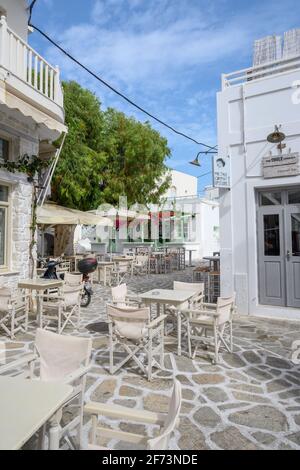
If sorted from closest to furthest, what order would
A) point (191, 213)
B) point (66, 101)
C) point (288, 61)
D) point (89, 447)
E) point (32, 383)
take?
point (89, 447) → point (32, 383) → point (288, 61) → point (66, 101) → point (191, 213)

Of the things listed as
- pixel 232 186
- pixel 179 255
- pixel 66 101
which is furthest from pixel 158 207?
pixel 232 186

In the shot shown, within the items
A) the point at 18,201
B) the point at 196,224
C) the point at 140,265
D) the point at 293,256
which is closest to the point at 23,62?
the point at 18,201

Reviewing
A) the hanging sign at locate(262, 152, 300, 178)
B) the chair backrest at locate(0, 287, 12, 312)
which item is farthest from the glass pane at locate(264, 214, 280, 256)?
the chair backrest at locate(0, 287, 12, 312)

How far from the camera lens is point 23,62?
7.52 meters

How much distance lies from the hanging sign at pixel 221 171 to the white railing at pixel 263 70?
196 centimetres

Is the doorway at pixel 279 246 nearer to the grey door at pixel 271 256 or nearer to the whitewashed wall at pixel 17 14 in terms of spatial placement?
the grey door at pixel 271 256

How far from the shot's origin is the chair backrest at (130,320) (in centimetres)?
434

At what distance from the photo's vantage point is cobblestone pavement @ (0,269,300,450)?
3.07m

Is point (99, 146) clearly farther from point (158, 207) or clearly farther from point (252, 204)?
point (252, 204)

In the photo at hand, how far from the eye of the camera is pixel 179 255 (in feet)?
56.5

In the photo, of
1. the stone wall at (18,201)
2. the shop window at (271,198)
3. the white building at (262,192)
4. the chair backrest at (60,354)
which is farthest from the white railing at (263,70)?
the chair backrest at (60,354)

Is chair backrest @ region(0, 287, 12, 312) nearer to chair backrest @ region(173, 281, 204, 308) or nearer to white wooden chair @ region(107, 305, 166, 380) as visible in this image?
white wooden chair @ region(107, 305, 166, 380)

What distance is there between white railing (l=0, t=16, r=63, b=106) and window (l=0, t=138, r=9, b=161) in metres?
1.47

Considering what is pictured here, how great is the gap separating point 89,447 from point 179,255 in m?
15.3
